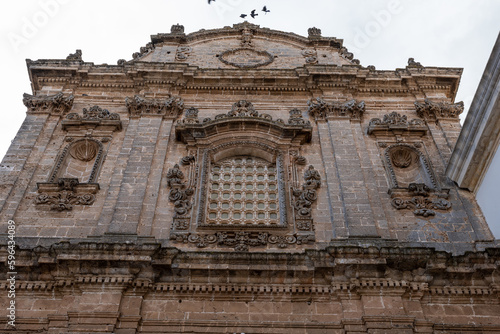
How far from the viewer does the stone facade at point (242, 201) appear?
29.0 feet

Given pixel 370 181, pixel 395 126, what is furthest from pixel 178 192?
pixel 395 126

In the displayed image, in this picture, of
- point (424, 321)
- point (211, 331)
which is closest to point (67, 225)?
point (211, 331)

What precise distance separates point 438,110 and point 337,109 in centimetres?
293

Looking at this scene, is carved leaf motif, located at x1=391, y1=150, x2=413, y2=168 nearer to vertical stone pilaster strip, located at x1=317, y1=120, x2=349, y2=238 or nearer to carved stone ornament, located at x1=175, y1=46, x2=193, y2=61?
vertical stone pilaster strip, located at x1=317, y1=120, x2=349, y2=238

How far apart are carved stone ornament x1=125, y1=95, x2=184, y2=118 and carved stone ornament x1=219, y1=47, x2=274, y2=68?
135 inches

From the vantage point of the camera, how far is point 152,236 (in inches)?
395

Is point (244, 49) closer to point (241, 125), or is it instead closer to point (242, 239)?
point (241, 125)

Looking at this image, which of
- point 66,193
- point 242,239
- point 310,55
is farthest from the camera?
point 310,55

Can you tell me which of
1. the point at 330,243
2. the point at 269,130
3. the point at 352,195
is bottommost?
the point at 330,243

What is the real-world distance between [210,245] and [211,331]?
2.07 meters

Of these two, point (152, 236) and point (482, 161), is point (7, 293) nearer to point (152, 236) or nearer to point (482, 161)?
point (152, 236)

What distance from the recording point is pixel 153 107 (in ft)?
45.1

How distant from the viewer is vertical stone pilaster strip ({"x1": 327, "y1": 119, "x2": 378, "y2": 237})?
10.3 m

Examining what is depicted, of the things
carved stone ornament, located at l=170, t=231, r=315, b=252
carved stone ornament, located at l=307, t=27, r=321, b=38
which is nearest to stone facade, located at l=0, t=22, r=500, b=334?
carved stone ornament, located at l=170, t=231, r=315, b=252
